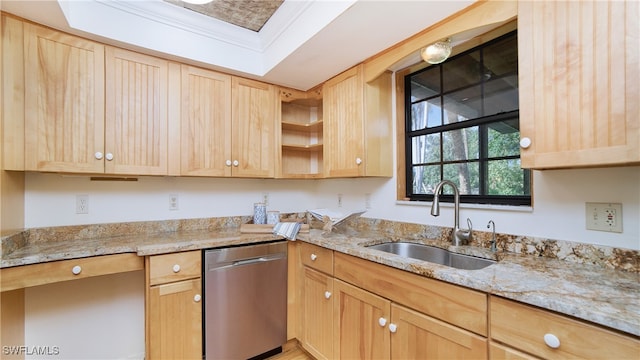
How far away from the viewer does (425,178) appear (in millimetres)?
2049

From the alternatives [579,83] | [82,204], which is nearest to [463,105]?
[579,83]

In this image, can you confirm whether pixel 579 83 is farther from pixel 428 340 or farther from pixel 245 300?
pixel 245 300

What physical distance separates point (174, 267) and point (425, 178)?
5.97ft

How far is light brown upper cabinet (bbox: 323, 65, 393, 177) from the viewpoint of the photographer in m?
2.00

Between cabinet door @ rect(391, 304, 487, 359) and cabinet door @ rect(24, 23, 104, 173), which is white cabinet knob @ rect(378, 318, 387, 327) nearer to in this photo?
cabinet door @ rect(391, 304, 487, 359)

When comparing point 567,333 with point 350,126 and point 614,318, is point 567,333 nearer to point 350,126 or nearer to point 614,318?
point 614,318

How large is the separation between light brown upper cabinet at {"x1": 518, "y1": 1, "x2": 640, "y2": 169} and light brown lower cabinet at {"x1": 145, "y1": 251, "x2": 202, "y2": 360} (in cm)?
194

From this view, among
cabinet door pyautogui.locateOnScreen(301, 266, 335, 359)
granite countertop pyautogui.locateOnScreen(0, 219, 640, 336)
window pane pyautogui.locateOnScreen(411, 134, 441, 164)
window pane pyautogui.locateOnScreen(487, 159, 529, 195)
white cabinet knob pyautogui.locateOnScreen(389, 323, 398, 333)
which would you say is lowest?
cabinet door pyautogui.locateOnScreen(301, 266, 335, 359)

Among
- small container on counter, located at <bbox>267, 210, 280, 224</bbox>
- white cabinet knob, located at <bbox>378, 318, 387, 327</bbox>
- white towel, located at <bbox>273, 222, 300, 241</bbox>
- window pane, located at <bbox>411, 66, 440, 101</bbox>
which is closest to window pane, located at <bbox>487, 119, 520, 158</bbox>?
window pane, located at <bbox>411, 66, 440, 101</bbox>

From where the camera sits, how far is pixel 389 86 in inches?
84.0

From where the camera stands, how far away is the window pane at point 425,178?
198 cm

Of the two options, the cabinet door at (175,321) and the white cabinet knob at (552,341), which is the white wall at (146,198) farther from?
the white cabinet knob at (552,341)

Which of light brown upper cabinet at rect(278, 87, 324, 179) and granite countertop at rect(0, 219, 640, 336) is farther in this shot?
light brown upper cabinet at rect(278, 87, 324, 179)

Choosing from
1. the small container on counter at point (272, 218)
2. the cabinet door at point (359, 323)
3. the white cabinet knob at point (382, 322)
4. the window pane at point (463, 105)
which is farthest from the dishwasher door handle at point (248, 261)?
the window pane at point (463, 105)
